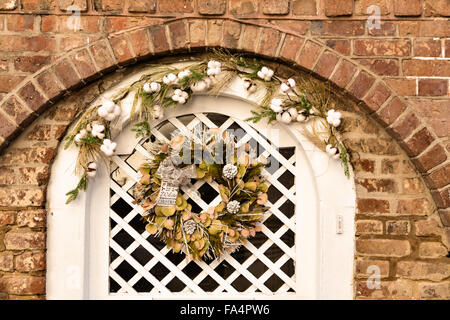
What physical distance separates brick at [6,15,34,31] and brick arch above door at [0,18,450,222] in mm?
247

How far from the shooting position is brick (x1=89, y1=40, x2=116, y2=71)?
7.20ft

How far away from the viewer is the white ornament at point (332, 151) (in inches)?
87.4

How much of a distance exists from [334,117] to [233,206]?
2.38ft

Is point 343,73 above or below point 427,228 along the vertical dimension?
above

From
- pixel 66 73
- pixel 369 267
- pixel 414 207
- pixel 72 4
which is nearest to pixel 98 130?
pixel 66 73

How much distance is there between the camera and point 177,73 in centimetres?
225

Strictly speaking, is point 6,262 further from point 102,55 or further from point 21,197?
point 102,55

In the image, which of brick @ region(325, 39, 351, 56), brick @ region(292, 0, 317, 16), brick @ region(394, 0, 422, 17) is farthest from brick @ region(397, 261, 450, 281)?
brick @ region(292, 0, 317, 16)

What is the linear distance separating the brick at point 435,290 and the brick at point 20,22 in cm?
253

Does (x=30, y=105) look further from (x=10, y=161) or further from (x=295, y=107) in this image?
(x=295, y=107)

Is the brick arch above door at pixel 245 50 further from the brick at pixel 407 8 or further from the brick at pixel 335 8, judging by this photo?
the brick at pixel 407 8

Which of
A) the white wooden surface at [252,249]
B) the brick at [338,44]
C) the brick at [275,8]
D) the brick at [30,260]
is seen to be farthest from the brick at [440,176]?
the brick at [30,260]

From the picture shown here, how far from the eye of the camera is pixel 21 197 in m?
2.25

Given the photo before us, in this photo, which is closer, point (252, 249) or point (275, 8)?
point (275, 8)
